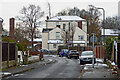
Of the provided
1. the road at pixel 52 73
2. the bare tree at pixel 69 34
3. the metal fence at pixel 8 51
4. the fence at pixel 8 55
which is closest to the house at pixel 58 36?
the bare tree at pixel 69 34

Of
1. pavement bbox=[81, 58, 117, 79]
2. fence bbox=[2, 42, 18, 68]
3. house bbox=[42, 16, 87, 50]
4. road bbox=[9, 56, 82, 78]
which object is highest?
house bbox=[42, 16, 87, 50]

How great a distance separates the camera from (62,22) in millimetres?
87875

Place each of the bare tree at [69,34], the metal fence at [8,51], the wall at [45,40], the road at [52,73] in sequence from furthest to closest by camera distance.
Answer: the wall at [45,40]
the bare tree at [69,34]
the metal fence at [8,51]
the road at [52,73]

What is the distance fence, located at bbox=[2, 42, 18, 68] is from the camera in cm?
2375

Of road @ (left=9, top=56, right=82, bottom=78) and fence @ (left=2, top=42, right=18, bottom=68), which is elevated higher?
fence @ (left=2, top=42, right=18, bottom=68)

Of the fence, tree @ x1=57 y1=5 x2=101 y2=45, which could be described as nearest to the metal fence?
the fence

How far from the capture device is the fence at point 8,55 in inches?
935

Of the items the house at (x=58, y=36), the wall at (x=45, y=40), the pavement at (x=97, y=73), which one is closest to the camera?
the pavement at (x=97, y=73)

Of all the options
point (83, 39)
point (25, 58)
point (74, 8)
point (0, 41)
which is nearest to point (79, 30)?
point (83, 39)

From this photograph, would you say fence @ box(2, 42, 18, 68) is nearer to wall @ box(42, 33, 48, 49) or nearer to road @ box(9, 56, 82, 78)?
road @ box(9, 56, 82, 78)

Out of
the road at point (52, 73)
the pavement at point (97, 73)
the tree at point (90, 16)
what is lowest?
the road at point (52, 73)

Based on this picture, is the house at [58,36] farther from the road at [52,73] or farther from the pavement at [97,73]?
the pavement at [97,73]

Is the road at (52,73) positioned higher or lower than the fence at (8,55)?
lower

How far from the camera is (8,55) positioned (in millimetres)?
25125
